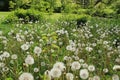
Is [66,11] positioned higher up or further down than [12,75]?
further down

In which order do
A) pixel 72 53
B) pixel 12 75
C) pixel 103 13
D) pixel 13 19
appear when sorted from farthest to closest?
pixel 103 13 < pixel 13 19 < pixel 72 53 < pixel 12 75

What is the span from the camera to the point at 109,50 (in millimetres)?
6715

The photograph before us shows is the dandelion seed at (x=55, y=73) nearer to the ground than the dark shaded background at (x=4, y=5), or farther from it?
farther from it

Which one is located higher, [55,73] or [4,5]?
[55,73]

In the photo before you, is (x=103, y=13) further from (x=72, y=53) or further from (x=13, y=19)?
(x=72, y=53)

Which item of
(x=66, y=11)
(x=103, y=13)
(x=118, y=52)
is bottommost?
(x=103, y=13)

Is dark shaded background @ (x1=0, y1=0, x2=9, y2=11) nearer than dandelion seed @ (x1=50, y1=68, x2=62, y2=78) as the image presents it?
No

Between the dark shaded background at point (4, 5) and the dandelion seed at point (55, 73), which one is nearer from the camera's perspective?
the dandelion seed at point (55, 73)

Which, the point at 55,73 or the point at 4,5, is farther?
the point at 4,5

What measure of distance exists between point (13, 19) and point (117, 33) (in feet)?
25.8

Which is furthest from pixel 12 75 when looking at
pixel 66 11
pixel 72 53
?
pixel 66 11

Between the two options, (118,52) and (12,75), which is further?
(118,52)

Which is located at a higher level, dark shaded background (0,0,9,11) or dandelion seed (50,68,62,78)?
dandelion seed (50,68,62,78)

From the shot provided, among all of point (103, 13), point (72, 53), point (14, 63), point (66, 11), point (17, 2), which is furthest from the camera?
point (103, 13)
